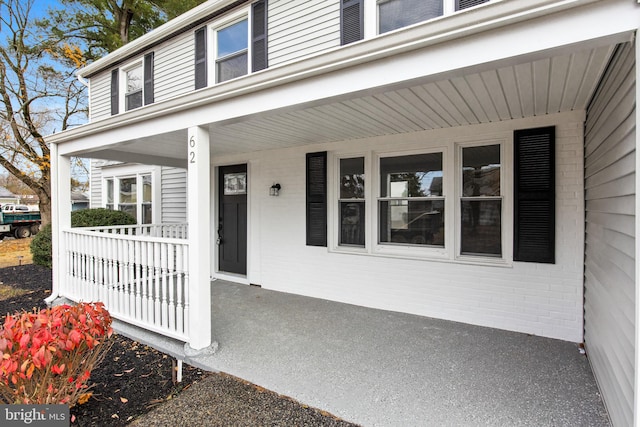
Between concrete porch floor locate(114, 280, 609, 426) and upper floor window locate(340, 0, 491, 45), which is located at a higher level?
upper floor window locate(340, 0, 491, 45)

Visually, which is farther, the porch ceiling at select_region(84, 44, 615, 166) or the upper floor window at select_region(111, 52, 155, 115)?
the upper floor window at select_region(111, 52, 155, 115)

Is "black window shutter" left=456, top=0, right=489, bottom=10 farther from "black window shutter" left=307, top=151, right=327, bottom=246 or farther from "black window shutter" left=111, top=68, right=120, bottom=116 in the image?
"black window shutter" left=111, top=68, right=120, bottom=116

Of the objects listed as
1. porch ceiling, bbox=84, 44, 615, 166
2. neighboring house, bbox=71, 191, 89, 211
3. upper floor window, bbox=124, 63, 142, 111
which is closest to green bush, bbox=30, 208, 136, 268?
porch ceiling, bbox=84, 44, 615, 166

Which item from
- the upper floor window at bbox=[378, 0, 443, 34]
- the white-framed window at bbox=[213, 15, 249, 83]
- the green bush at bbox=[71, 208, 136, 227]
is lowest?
the green bush at bbox=[71, 208, 136, 227]

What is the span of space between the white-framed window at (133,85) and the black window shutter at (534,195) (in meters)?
7.76

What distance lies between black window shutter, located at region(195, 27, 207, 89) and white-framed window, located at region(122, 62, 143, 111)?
82.7 inches

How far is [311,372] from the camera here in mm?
2719

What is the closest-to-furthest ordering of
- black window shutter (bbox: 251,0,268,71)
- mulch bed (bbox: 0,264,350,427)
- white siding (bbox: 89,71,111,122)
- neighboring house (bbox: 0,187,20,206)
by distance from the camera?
mulch bed (bbox: 0,264,350,427) → black window shutter (bbox: 251,0,268,71) → white siding (bbox: 89,71,111,122) → neighboring house (bbox: 0,187,20,206)

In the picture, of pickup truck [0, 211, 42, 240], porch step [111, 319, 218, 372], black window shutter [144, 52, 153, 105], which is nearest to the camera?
porch step [111, 319, 218, 372]

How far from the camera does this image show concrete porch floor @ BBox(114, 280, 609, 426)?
2.20 meters

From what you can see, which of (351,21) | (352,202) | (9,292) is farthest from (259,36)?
(9,292)

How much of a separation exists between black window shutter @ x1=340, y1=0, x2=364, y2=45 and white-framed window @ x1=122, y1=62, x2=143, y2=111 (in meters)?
5.32

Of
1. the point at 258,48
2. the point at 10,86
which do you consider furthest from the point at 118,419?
the point at 10,86

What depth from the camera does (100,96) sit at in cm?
851
